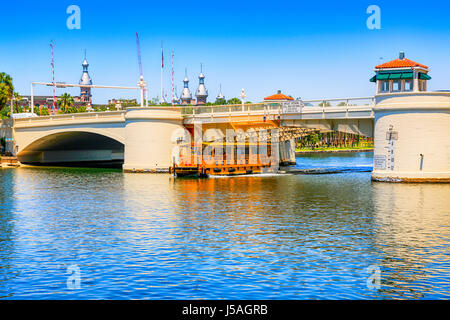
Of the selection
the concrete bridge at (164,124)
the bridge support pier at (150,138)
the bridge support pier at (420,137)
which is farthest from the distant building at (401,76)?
the bridge support pier at (150,138)

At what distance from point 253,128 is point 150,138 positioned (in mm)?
13914

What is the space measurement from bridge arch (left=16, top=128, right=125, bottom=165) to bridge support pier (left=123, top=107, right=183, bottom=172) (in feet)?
37.0

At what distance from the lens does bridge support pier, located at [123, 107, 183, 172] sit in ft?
256

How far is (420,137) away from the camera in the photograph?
56.8m

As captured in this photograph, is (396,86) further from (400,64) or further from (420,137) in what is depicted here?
(420,137)

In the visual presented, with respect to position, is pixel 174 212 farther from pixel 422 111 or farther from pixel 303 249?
pixel 422 111

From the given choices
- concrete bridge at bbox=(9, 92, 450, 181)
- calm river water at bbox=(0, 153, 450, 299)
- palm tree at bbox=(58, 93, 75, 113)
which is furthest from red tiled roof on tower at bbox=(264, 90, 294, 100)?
palm tree at bbox=(58, 93, 75, 113)

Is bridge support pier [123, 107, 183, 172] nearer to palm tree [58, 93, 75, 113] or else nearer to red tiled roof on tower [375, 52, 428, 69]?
red tiled roof on tower [375, 52, 428, 69]

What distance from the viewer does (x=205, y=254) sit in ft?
90.6

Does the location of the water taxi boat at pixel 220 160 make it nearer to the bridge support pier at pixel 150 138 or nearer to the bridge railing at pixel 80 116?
the bridge support pier at pixel 150 138

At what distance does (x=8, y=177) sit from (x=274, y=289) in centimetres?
6199

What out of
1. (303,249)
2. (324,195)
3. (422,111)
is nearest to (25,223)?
(303,249)

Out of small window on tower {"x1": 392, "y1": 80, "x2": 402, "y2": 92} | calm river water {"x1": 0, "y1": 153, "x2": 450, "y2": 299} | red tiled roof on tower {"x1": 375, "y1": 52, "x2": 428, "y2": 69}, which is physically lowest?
calm river water {"x1": 0, "y1": 153, "x2": 450, "y2": 299}

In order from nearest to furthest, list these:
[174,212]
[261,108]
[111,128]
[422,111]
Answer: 1. [174,212]
2. [422,111]
3. [261,108]
4. [111,128]
